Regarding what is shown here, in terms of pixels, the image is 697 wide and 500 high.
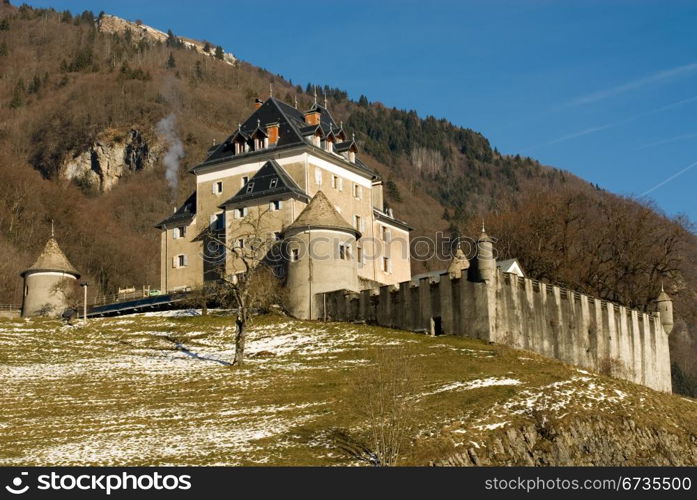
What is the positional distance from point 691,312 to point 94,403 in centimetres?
5324

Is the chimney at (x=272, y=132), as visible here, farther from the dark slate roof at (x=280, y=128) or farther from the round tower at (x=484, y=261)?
the round tower at (x=484, y=261)

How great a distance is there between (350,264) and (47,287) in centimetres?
2343

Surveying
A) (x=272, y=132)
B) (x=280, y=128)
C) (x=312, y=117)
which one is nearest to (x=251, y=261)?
(x=272, y=132)

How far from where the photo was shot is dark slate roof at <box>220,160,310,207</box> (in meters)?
85.8

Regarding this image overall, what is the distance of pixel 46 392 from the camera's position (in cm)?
5631

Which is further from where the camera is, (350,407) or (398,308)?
(398,308)

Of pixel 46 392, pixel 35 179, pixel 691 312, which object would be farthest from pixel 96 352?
pixel 35 179

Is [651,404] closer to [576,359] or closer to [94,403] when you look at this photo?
[576,359]

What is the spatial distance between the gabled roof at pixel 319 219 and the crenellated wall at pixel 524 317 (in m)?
5.38

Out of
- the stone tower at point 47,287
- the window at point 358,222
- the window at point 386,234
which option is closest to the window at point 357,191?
the window at point 358,222

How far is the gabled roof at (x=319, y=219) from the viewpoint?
78938 millimetres

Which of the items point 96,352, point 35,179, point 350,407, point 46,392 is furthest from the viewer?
point 35,179

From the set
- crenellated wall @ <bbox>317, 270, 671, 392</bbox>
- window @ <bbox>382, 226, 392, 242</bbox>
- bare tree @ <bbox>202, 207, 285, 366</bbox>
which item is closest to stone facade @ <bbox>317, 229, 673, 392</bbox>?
crenellated wall @ <bbox>317, 270, 671, 392</bbox>

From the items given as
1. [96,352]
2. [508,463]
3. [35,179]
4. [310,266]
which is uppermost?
[35,179]
